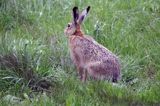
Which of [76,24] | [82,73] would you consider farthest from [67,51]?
[82,73]

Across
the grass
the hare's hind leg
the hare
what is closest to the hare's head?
the hare

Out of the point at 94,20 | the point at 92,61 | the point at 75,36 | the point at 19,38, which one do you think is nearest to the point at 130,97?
the point at 92,61

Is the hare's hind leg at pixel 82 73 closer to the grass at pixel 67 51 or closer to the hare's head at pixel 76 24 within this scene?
the grass at pixel 67 51

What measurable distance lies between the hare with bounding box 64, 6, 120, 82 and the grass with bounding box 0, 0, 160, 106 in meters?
0.12

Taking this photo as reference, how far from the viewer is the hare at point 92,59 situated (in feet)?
19.5

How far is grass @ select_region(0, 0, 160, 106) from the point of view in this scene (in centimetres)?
537

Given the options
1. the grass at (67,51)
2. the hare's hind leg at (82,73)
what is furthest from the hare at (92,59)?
the grass at (67,51)

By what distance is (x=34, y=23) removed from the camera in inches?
297

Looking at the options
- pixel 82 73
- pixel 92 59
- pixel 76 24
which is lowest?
pixel 82 73

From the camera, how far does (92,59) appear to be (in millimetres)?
6066

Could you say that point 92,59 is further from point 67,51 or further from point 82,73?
point 67,51

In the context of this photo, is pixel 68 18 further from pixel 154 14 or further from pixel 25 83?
pixel 25 83

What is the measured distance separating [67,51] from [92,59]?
Result: 0.54 metres

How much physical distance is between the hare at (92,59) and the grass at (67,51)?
0.41 ft
